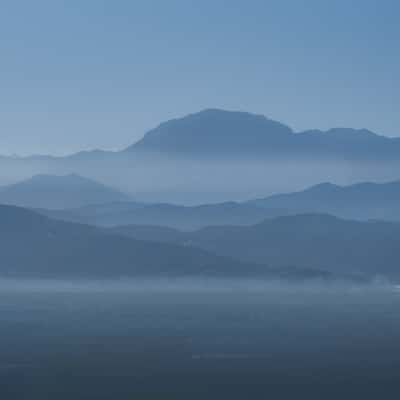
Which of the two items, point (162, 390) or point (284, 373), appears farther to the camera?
point (284, 373)

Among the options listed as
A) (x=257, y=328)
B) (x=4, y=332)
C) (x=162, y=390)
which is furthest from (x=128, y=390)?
(x=257, y=328)

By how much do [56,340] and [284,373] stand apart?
172 feet

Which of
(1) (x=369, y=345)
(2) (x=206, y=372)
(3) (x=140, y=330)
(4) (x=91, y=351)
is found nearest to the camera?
(2) (x=206, y=372)

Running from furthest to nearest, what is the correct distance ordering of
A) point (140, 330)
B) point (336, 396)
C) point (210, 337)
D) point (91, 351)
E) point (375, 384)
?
point (140, 330) < point (210, 337) < point (91, 351) < point (375, 384) < point (336, 396)

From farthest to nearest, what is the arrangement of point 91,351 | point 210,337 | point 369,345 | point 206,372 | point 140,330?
point 140,330, point 210,337, point 369,345, point 91,351, point 206,372

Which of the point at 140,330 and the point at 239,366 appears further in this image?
the point at 140,330

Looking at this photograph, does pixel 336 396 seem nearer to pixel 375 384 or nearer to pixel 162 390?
pixel 375 384

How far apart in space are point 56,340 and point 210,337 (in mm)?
28420

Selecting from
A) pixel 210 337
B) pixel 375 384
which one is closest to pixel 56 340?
pixel 210 337

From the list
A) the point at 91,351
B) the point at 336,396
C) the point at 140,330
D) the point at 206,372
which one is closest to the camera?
the point at 336,396

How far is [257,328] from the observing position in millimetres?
196125

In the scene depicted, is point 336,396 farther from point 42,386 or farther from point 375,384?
point 42,386

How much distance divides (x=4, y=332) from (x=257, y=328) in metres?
50.8

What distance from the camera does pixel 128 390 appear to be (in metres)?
113
